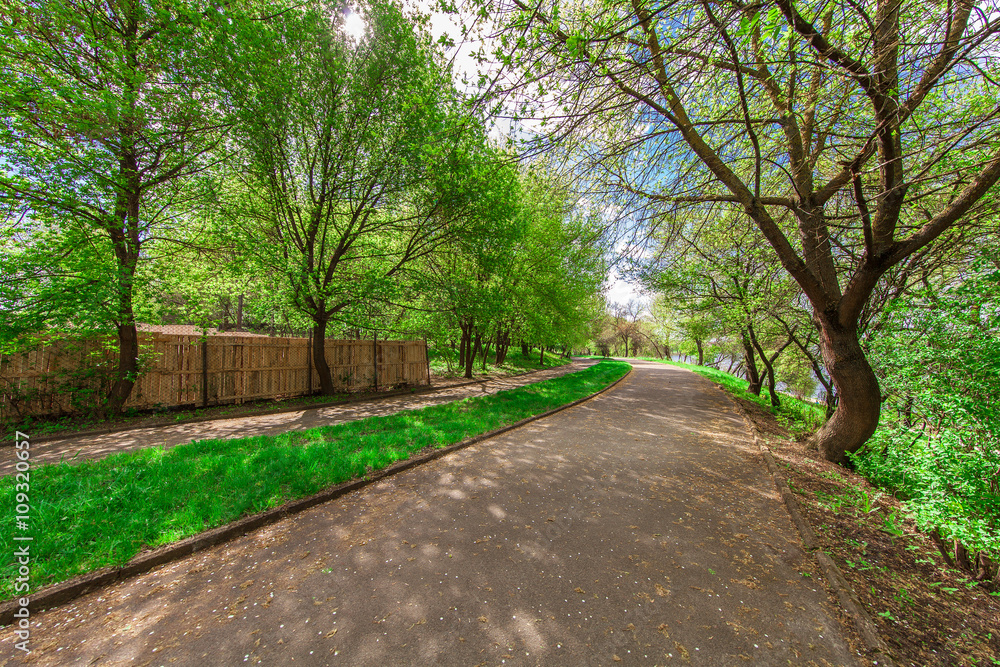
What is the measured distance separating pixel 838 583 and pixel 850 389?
412 cm

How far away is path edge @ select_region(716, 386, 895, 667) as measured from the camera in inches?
89.4

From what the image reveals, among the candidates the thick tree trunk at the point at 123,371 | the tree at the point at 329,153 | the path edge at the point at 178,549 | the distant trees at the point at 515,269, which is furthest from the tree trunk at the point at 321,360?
the path edge at the point at 178,549

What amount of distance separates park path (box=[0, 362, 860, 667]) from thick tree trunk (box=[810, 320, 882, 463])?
2583 mm

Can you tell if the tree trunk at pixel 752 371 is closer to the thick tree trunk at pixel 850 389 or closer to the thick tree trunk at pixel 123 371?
the thick tree trunk at pixel 850 389

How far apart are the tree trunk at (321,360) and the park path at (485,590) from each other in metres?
8.13

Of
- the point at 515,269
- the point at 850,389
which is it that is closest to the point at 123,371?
the point at 515,269

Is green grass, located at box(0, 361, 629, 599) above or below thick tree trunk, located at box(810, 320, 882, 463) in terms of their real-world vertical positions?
below

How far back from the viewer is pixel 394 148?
406 inches

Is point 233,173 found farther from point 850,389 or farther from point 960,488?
point 850,389

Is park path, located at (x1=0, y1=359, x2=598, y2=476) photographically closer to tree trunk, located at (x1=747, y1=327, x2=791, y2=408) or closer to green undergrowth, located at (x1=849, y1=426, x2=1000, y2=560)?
green undergrowth, located at (x1=849, y1=426, x2=1000, y2=560)

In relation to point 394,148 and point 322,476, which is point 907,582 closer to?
point 322,476

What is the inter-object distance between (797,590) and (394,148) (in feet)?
40.1

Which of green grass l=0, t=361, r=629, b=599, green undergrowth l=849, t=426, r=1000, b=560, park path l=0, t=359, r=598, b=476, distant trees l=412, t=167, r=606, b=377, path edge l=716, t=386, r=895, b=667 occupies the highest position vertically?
distant trees l=412, t=167, r=606, b=377

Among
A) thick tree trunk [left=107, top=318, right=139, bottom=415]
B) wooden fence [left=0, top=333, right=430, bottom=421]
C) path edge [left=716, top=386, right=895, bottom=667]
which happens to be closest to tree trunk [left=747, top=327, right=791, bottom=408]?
path edge [left=716, top=386, right=895, bottom=667]
